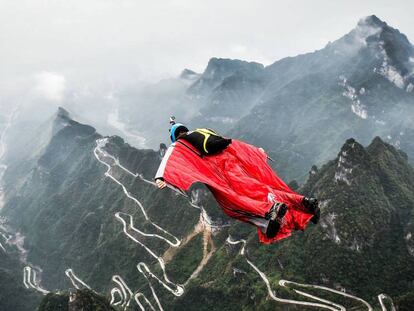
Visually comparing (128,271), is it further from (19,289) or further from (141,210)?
(19,289)

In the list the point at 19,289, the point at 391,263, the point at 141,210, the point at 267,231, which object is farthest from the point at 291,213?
the point at 19,289

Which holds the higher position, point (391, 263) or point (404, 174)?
point (404, 174)

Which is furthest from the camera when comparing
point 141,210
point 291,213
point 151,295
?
point 141,210

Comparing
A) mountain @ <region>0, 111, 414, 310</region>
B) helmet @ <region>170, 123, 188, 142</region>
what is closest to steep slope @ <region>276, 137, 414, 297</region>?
mountain @ <region>0, 111, 414, 310</region>

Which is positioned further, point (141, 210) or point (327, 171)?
point (141, 210)

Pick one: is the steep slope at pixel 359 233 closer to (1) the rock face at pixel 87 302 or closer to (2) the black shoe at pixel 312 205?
(1) the rock face at pixel 87 302

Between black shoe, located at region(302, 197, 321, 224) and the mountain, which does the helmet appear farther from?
the mountain

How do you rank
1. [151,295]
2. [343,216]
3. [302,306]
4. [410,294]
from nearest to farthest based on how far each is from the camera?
[410,294], [302,306], [343,216], [151,295]
